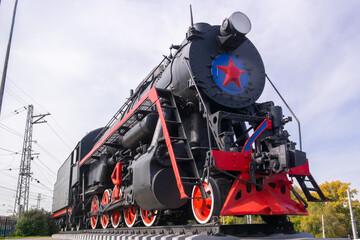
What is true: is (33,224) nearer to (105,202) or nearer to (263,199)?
(105,202)

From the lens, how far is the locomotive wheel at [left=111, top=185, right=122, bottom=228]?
7.42 m

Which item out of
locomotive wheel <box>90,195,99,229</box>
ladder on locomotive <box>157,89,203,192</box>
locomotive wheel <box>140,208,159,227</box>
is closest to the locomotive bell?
ladder on locomotive <box>157,89,203,192</box>

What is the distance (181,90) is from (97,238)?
14.4 feet

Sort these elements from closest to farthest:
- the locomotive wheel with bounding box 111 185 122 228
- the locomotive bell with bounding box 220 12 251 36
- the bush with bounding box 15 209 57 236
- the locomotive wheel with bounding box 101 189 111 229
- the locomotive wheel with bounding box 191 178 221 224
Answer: the locomotive wheel with bounding box 191 178 221 224 < the locomotive bell with bounding box 220 12 251 36 < the locomotive wheel with bounding box 111 185 122 228 < the locomotive wheel with bounding box 101 189 111 229 < the bush with bounding box 15 209 57 236

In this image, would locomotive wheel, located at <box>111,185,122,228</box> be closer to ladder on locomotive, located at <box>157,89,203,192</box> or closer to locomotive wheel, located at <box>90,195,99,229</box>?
locomotive wheel, located at <box>90,195,99,229</box>

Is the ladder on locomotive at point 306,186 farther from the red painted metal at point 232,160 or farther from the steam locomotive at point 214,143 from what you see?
the red painted metal at point 232,160

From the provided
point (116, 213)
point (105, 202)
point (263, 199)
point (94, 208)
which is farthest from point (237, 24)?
point (94, 208)

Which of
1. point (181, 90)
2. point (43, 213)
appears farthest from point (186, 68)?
point (43, 213)

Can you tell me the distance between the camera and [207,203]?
15.5 ft

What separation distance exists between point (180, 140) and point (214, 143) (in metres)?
0.59

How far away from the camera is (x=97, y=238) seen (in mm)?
7613

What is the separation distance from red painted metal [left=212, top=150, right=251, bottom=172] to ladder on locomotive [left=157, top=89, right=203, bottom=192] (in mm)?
575

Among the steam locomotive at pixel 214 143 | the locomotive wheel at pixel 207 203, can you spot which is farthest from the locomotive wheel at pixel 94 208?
the locomotive wheel at pixel 207 203

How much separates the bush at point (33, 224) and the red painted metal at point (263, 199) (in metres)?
20.9
